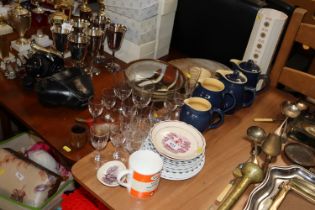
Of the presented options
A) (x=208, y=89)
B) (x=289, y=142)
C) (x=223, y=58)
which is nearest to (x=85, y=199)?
(x=208, y=89)

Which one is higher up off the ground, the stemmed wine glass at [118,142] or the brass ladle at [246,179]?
the brass ladle at [246,179]

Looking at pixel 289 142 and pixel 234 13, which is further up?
pixel 234 13

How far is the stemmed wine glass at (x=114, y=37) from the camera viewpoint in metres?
1.29

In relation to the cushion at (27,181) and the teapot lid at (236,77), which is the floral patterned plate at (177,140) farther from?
the cushion at (27,181)

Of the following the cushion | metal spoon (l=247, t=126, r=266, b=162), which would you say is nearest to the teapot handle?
metal spoon (l=247, t=126, r=266, b=162)

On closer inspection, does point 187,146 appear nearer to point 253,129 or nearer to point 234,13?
point 253,129

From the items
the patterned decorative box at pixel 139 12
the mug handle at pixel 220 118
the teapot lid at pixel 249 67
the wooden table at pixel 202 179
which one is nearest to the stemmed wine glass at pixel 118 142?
the wooden table at pixel 202 179

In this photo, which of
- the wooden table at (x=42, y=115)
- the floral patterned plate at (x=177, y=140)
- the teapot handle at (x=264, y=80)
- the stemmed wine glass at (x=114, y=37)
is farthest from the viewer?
the stemmed wine glass at (x=114, y=37)

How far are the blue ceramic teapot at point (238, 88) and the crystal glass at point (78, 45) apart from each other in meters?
0.49

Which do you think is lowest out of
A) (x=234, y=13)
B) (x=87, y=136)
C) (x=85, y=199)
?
(x=85, y=199)

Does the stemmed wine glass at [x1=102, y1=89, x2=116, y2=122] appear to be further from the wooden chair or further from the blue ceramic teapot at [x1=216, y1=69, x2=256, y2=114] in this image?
the wooden chair

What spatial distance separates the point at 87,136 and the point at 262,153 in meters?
0.50

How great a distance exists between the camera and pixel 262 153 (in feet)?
3.10

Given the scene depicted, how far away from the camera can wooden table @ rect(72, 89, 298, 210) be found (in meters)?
0.75
